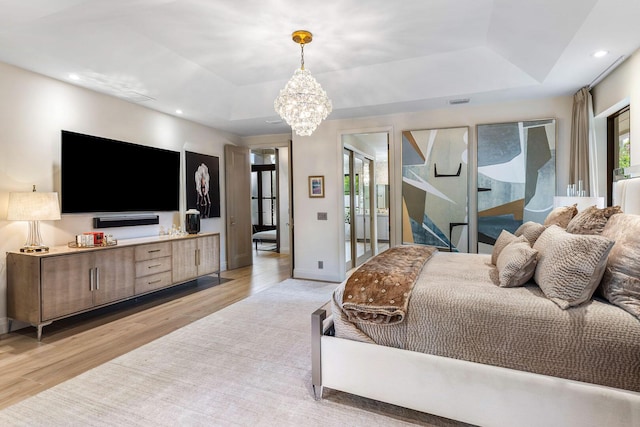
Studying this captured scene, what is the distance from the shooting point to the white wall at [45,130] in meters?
3.21

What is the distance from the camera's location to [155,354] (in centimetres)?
274

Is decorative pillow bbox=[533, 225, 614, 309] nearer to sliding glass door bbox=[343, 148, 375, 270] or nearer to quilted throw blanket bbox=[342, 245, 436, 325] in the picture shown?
quilted throw blanket bbox=[342, 245, 436, 325]

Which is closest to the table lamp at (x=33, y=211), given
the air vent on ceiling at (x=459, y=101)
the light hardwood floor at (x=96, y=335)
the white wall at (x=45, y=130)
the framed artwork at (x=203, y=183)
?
the white wall at (x=45, y=130)

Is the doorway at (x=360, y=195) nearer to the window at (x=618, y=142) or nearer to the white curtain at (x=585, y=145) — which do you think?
the white curtain at (x=585, y=145)

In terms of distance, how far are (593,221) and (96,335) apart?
4145mm

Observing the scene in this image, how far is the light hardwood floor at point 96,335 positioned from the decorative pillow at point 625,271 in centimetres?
342

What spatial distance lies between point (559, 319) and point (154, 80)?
451cm

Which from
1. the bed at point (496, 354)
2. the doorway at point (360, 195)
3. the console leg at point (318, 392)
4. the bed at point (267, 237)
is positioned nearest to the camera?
the bed at point (496, 354)

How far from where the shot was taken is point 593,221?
2.01m

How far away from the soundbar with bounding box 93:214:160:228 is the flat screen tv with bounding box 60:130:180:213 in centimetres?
9

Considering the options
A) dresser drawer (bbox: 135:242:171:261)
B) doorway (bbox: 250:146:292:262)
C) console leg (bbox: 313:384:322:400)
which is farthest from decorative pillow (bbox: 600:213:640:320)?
doorway (bbox: 250:146:292:262)

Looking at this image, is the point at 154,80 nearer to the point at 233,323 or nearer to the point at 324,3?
the point at 324,3

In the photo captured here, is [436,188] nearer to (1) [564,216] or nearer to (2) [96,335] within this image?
(1) [564,216]

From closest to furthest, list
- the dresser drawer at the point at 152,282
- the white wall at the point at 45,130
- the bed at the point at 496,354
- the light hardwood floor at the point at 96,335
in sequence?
the bed at the point at 496,354
the light hardwood floor at the point at 96,335
the white wall at the point at 45,130
the dresser drawer at the point at 152,282
